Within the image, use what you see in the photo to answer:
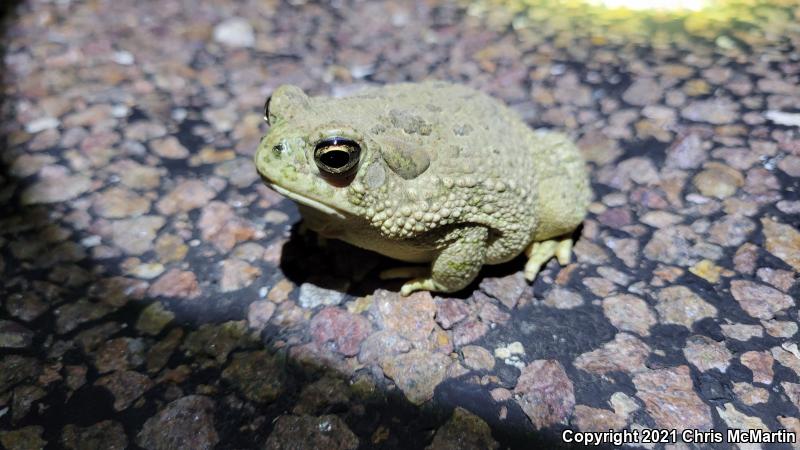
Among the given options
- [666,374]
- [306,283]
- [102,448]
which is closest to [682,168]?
[666,374]

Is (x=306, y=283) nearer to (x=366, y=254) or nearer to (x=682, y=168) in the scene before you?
(x=366, y=254)

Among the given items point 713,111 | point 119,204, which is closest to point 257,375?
point 119,204

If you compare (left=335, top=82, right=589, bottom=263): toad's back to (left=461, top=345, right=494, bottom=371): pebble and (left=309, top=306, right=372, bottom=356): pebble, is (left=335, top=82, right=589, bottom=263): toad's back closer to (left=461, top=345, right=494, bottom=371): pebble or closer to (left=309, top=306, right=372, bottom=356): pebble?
(left=461, top=345, right=494, bottom=371): pebble

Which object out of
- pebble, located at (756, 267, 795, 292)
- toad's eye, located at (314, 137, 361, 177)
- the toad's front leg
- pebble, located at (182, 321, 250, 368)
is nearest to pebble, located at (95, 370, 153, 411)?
pebble, located at (182, 321, 250, 368)

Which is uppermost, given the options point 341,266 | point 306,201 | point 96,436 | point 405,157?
point 405,157

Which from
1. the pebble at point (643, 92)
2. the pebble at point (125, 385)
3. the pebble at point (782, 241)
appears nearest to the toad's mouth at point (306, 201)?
the pebble at point (125, 385)

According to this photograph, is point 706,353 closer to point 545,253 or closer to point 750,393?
point 750,393
